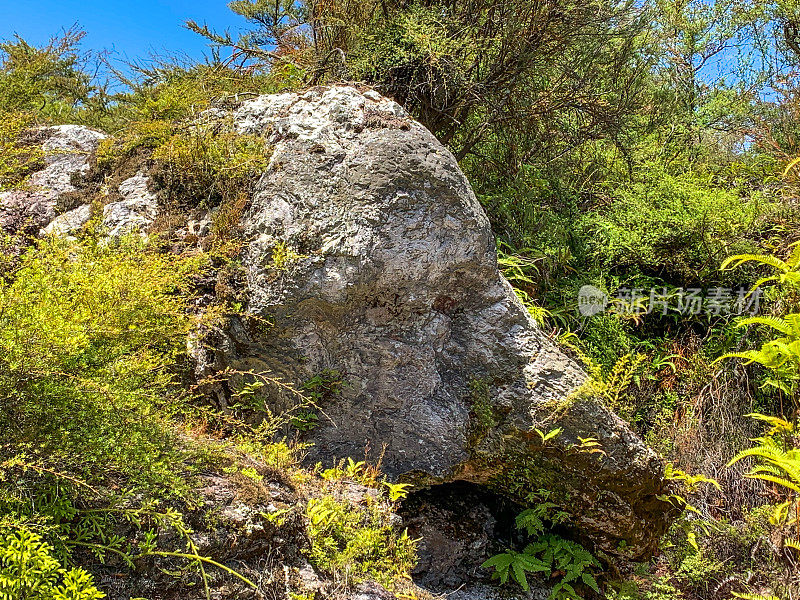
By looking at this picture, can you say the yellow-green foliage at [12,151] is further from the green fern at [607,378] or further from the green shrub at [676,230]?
the green shrub at [676,230]

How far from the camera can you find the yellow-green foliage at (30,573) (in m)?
1.85

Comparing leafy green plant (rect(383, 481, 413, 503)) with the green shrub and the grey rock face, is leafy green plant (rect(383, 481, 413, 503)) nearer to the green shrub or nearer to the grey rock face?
the grey rock face

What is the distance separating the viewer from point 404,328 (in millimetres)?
3893

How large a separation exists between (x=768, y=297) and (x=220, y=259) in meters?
4.85

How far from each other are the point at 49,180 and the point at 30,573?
11.0 ft

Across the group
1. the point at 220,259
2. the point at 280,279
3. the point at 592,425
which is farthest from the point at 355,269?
the point at 592,425

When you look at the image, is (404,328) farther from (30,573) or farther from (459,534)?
(30,573)

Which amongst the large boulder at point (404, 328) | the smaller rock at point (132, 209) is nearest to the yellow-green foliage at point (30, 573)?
the large boulder at point (404, 328)

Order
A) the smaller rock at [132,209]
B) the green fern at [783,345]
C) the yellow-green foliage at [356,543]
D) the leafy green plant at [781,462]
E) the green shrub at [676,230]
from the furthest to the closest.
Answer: the green shrub at [676,230], the green fern at [783,345], the leafy green plant at [781,462], the smaller rock at [132,209], the yellow-green foliage at [356,543]

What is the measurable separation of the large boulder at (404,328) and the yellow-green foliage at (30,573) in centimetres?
Result: 184

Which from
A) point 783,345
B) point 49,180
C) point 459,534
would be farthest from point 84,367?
point 783,345

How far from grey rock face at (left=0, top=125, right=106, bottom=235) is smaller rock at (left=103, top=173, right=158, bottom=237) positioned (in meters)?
0.41

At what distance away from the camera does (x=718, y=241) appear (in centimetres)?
549

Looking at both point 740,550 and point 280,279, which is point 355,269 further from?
point 740,550
